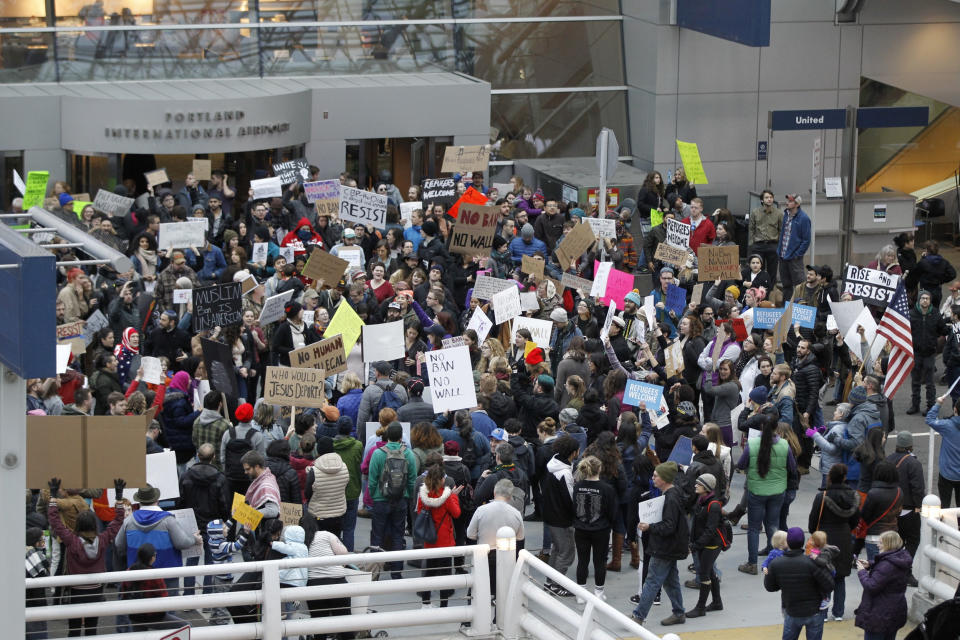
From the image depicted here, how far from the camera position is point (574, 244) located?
65.9ft

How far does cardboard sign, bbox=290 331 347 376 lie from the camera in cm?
1531

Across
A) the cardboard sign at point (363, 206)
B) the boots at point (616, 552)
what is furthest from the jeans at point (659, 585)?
the cardboard sign at point (363, 206)

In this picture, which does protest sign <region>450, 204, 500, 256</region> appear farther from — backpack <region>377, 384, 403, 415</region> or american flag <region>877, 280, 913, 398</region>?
american flag <region>877, 280, 913, 398</region>

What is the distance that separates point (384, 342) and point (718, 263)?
5.33 metres

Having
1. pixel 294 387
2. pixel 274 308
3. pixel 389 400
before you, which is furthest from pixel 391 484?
pixel 274 308

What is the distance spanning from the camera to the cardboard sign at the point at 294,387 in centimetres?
1391

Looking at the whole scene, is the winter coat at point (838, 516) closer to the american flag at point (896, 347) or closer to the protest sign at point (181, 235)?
the american flag at point (896, 347)

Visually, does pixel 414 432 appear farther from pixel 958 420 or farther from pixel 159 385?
pixel 958 420

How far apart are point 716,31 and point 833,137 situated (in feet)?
13.3

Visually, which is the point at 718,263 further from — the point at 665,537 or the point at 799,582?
the point at 799,582

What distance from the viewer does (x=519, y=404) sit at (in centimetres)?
1527

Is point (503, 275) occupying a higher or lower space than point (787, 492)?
higher

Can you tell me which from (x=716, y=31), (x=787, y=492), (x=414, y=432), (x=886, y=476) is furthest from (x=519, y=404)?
(x=716, y=31)

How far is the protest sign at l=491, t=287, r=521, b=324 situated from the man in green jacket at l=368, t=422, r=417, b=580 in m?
4.56
